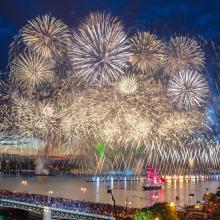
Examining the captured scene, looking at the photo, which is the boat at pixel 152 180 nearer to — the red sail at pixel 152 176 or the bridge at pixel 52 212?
the red sail at pixel 152 176

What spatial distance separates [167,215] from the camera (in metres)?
33.1

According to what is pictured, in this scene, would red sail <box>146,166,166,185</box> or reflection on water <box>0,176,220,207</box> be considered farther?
red sail <box>146,166,166,185</box>

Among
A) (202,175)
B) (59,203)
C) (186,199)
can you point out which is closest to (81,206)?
(59,203)

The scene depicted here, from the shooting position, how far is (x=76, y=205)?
174ft

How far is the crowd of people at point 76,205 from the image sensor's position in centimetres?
4416

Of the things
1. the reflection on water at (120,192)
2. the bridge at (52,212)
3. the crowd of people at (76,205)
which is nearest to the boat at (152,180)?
the reflection on water at (120,192)

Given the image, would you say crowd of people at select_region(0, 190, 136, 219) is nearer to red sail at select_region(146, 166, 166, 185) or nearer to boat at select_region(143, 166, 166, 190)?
red sail at select_region(146, 166, 166, 185)

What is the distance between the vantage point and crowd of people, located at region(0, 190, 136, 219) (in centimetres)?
4416

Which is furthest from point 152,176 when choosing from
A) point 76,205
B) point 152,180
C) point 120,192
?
point 76,205

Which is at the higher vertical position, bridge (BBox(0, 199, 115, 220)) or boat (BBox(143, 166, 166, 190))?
boat (BBox(143, 166, 166, 190))

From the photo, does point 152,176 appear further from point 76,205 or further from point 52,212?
point 76,205

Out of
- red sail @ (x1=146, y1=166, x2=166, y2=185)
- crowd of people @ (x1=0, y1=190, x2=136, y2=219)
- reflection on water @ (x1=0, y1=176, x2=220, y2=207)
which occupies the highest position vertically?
red sail @ (x1=146, y1=166, x2=166, y2=185)

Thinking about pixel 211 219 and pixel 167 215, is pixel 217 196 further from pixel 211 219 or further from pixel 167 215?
pixel 167 215

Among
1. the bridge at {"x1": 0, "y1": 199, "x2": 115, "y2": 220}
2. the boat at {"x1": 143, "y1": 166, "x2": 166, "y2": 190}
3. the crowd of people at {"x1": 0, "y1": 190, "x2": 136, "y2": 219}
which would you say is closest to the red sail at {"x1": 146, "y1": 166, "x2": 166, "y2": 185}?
the boat at {"x1": 143, "y1": 166, "x2": 166, "y2": 190}
